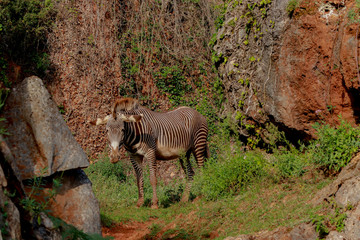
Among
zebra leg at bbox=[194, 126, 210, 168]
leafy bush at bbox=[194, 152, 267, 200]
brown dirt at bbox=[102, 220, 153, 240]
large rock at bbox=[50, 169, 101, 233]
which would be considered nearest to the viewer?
large rock at bbox=[50, 169, 101, 233]

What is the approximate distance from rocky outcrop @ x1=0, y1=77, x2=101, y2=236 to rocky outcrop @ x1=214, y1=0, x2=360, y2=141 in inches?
189

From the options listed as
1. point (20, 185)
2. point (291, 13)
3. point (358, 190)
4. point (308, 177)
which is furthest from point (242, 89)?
point (20, 185)

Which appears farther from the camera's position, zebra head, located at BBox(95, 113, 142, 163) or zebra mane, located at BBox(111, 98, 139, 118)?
zebra mane, located at BBox(111, 98, 139, 118)

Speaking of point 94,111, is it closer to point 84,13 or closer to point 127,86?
point 127,86

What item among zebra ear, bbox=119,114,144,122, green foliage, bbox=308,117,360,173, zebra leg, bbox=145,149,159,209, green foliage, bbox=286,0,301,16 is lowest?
zebra leg, bbox=145,149,159,209

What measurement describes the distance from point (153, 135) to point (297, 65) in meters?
3.50

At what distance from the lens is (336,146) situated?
7.42 m

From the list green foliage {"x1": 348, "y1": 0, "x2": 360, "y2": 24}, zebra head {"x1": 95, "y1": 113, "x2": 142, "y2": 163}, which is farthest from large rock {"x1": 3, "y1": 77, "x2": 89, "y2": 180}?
green foliage {"x1": 348, "y1": 0, "x2": 360, "y2": 24}

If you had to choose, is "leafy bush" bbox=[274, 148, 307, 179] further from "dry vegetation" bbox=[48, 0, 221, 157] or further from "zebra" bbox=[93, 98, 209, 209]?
"dry vegetation" bbox=[48, 0, 221, 157]

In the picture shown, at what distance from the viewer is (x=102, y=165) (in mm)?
12547

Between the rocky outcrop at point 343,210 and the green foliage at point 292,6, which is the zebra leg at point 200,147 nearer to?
the green foliage at point 292,6

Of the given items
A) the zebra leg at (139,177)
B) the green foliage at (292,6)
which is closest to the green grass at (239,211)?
the zebra leg at (139,177)

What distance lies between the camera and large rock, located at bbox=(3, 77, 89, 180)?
5137 mm

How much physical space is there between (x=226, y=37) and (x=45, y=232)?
8141 mm
